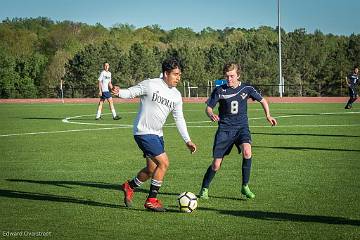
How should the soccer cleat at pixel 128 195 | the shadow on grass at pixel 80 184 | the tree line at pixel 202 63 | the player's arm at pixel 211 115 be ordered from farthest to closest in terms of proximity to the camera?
the tree line at pixel 202 63 < the shadow on grass at pixel 80 184 < the player's arm at pixel 211 115 < the soccer cleat at pixel 128 195

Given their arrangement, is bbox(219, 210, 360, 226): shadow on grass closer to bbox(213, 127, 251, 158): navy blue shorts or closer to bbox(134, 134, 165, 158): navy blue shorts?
bbox(134, 134, 165, 158): navy blue shorts

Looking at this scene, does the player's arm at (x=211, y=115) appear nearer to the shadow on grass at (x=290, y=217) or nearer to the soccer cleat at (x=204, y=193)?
the soccer cleat at (x=204, y=193)

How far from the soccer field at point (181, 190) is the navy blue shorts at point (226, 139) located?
65cm

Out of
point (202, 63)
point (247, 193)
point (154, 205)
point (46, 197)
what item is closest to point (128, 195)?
point (154, 205)

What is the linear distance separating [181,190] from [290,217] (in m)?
2.70

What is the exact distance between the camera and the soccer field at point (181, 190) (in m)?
7.85

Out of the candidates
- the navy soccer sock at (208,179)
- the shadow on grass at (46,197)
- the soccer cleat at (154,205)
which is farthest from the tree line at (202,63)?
the soccer cleat at (154,205)

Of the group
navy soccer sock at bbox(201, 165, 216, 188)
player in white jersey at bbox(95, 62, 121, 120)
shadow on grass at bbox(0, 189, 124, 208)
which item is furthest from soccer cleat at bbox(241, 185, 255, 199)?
player in white jersey at bbox(95, 62, 121, 120)

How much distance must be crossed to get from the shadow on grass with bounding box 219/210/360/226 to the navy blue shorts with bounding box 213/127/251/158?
1.50 meters

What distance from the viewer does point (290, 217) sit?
8445 millimetres

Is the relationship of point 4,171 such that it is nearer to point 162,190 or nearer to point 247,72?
point 162,190

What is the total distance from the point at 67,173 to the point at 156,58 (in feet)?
258

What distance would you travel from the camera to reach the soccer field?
7852 millimetres

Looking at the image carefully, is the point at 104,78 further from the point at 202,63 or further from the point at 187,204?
the point at 202,63
